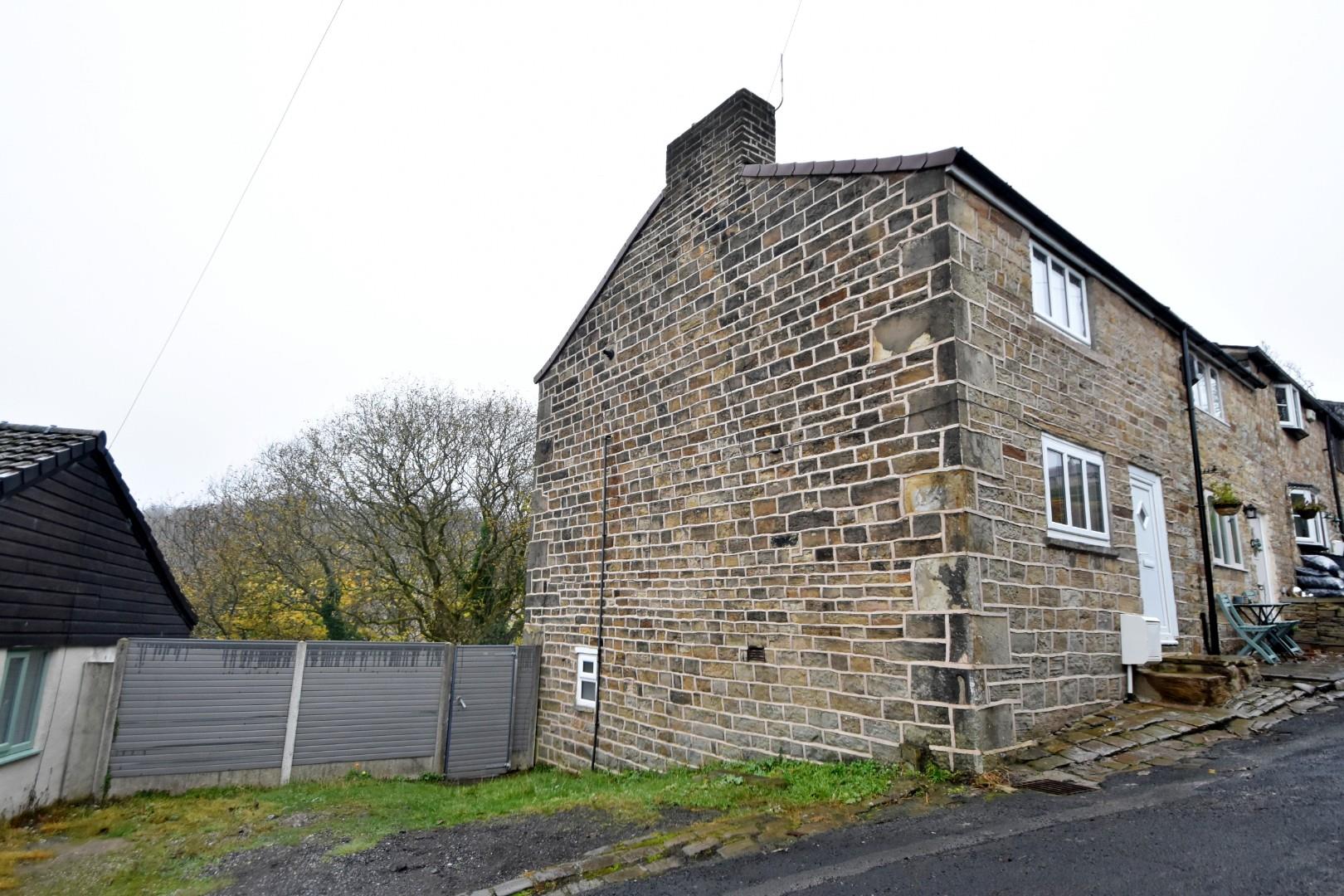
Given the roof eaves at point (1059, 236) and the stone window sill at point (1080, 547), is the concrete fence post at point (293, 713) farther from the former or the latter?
the roof eaves at point (1059, 236)

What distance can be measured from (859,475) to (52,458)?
29.2ft

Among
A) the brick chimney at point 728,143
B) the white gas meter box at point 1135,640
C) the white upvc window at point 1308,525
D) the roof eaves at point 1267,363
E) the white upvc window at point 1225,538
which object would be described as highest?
the brick chimney at point 728,143

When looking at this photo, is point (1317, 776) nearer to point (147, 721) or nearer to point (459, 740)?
point (459, 740)

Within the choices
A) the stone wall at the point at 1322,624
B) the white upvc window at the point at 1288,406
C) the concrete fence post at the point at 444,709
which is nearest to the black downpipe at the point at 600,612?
the concrete fence post at the point at 444,709

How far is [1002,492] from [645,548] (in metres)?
4.83

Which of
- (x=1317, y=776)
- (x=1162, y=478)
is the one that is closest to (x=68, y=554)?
(x=1317, y=776)

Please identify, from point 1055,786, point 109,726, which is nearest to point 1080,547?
point 1055,786

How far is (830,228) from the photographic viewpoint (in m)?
8.16

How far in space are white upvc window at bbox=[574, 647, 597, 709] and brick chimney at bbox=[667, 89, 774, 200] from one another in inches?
276

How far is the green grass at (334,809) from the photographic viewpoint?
5.84m

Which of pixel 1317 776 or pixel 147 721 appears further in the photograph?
pixel 147 721

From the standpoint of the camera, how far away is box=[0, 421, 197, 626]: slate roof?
303 inches

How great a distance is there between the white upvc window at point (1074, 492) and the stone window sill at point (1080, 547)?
0.17ft

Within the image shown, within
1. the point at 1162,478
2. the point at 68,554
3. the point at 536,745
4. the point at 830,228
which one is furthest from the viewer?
the point at 536,745
